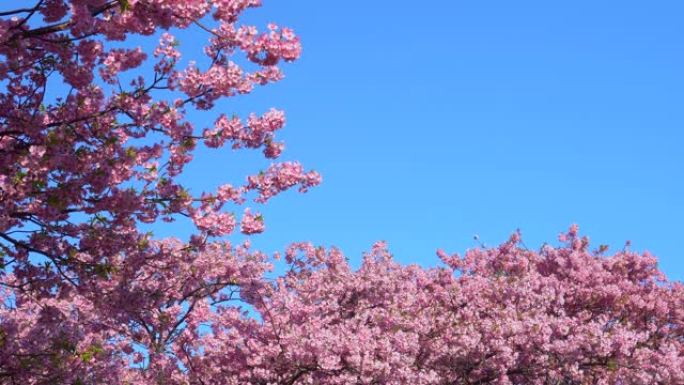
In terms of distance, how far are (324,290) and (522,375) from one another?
5.08m

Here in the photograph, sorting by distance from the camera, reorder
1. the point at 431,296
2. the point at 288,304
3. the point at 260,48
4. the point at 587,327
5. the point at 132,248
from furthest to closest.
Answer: the point at 431,296 → the point at 587,327 → the point at 288,304 → the point at 132,248 → the point at 260,48

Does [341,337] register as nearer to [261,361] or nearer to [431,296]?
[261,361]

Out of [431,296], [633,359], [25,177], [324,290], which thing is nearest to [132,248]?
[25,177]

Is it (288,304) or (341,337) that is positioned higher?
(288,304)

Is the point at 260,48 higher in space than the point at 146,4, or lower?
higher

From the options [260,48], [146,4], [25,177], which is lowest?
[25,177]

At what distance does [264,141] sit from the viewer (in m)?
11.0

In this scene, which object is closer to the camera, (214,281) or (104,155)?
(104,155)

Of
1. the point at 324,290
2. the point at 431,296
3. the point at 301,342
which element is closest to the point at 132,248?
the point at 301,342

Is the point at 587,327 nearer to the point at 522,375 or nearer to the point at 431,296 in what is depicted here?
the point at 522,375

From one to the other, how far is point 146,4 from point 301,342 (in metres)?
8.56

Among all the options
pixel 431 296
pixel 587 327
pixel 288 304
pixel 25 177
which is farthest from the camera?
pixel 431 296

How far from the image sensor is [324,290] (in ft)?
59.7

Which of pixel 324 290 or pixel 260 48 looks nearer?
pixel 260 48
